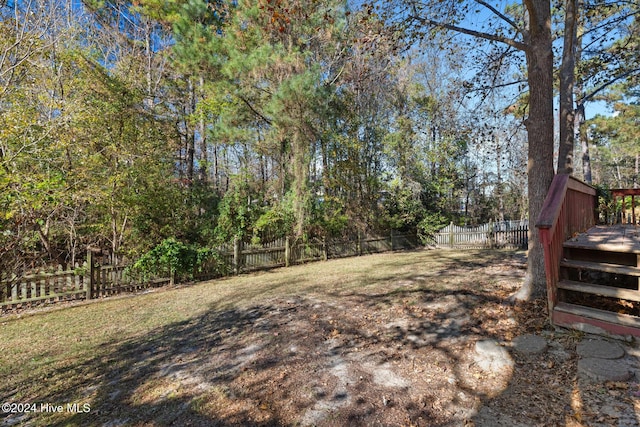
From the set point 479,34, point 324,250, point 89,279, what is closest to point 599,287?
point 479,34

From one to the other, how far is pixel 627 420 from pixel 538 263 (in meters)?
2.22

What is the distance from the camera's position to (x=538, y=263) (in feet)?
12.2

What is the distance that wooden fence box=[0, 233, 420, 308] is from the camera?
18.9ft

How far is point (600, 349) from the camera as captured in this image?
8.09 feet

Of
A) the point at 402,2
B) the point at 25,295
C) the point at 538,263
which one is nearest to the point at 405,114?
the point at 402,2

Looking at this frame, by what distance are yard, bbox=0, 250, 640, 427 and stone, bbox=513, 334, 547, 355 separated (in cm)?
7

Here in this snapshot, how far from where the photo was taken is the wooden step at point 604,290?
265 centimetres

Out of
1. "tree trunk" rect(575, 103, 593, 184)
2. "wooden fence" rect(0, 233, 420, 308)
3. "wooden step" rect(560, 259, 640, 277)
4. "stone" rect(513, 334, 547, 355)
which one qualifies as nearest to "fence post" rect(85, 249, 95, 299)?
"wooden fence" rect(0, 233, 420, 308)

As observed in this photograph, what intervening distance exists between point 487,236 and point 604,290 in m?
11.0

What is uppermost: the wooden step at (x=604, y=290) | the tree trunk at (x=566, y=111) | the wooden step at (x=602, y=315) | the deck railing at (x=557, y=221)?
the tree trunk at (x=566, y=111)

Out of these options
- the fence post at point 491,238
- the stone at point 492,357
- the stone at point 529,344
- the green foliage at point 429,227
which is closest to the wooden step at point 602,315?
the stone at point 529,344

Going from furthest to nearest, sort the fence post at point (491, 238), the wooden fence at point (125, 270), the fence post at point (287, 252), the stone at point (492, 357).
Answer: the fence post at point (491, 238), the fence post at point (287, 252), the wooden fence at point (125, 270), the stone at point (492, 357)

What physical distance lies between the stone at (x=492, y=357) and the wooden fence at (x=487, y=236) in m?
9.51

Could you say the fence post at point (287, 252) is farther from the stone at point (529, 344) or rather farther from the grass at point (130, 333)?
the stone at point (529, 344)
